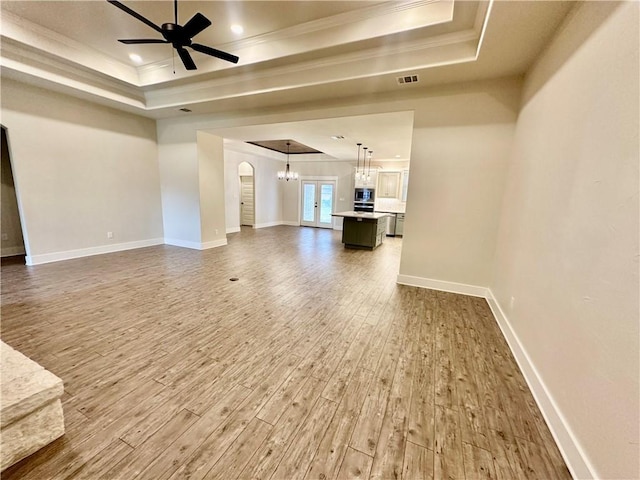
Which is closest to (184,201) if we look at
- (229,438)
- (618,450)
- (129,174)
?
(129,174)

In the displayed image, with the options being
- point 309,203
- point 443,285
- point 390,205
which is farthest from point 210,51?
point 309,203

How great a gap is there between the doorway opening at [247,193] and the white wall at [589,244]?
356 inches

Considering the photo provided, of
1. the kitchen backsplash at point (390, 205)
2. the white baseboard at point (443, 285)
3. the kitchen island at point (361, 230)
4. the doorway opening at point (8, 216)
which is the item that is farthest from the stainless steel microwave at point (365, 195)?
the doorway opening at point (8, 216)

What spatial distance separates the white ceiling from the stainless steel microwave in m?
4.90

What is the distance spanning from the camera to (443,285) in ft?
12.9

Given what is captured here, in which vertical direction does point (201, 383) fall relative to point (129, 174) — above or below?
below

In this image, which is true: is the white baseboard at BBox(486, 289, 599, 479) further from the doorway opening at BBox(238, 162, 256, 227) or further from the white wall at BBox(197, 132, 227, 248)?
the doorway opening at BBox(238, 162, 256, 227)

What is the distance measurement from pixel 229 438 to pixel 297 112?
4639 mm

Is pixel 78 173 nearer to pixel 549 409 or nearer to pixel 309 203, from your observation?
pixel 549 409

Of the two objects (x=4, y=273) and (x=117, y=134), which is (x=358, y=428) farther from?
(x=117, y=134)

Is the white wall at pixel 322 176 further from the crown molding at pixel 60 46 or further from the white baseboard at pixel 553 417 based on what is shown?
the white baseboard at pixel 553 417

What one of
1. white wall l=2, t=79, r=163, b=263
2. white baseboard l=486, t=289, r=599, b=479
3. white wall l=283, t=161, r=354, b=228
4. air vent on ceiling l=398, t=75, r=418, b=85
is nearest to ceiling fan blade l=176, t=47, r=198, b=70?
air vent on ceiling l=398, t=75, r=418, b=85

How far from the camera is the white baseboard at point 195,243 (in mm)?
6129

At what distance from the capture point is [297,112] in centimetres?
457
